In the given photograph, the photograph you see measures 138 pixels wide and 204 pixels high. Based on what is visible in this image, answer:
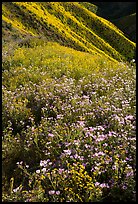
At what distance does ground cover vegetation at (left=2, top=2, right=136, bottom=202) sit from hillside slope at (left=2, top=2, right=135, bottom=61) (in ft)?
56.2

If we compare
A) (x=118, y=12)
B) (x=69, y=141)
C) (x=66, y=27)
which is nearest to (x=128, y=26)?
(x=118, y=12)

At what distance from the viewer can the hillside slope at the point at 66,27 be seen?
36.6 metres

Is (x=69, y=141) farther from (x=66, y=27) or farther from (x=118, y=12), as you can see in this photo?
(x=118, y=12)

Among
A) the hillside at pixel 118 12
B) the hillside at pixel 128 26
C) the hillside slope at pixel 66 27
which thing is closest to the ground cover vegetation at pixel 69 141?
the hillside slope at pixel 66 27

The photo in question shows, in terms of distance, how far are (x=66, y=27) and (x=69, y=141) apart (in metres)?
45.9

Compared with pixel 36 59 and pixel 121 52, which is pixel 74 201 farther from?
pixel 121 52

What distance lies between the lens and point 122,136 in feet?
18.2

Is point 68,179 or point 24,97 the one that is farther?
point 24,97

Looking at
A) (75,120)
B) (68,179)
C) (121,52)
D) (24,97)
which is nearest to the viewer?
(68,179)

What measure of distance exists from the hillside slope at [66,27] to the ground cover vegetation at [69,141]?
56.2 feet

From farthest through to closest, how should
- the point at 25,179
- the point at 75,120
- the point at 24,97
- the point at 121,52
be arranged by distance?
the point at 121,52 < the point at 24,97 < the point at 75,120 < the point at 25,179

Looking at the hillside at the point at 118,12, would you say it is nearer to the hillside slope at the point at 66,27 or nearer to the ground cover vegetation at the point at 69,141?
the hillside slope at the point at 66,27

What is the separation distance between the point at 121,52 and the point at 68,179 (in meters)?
62.7

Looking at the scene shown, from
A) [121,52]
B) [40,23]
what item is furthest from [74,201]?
[121,52]
